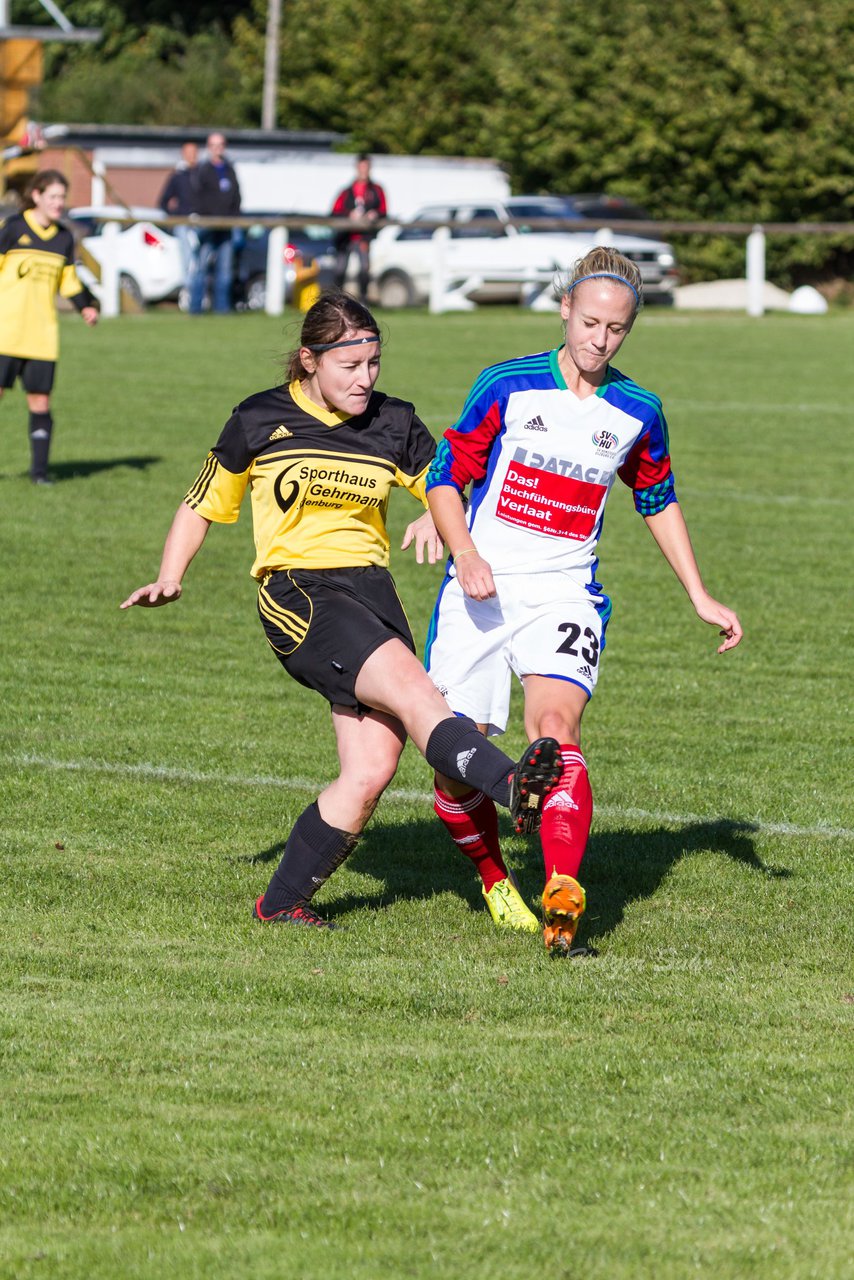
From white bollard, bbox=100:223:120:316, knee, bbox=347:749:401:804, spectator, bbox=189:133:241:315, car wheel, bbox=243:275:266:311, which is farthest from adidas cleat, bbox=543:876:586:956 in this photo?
car wheel, bbox=243:275:266:311

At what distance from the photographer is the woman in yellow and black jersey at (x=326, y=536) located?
5.57 m

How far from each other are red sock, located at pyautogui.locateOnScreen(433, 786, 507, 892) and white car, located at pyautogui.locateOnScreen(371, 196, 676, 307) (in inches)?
1121

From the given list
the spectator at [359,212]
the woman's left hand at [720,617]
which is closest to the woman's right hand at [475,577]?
the woman's left hand at [720,617]

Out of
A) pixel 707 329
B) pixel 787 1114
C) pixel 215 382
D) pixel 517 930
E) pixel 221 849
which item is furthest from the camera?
pixel 707 329

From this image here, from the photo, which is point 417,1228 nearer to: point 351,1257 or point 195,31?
point 351,1257

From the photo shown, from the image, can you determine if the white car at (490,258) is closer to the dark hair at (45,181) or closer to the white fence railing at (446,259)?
the white fence railing at (446,259)

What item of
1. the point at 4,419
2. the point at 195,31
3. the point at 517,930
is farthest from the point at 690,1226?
the point at 195,31

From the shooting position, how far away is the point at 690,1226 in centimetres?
367

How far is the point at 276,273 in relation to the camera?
1237 inches

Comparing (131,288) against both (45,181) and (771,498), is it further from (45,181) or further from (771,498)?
(771,498)

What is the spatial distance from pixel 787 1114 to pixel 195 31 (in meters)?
66.8

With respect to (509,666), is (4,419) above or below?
below

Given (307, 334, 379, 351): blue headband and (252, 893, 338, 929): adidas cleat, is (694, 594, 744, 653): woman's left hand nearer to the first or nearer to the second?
(307, 334, 379, 351): blue headband

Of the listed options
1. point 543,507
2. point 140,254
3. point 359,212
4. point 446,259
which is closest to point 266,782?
point 543,507
